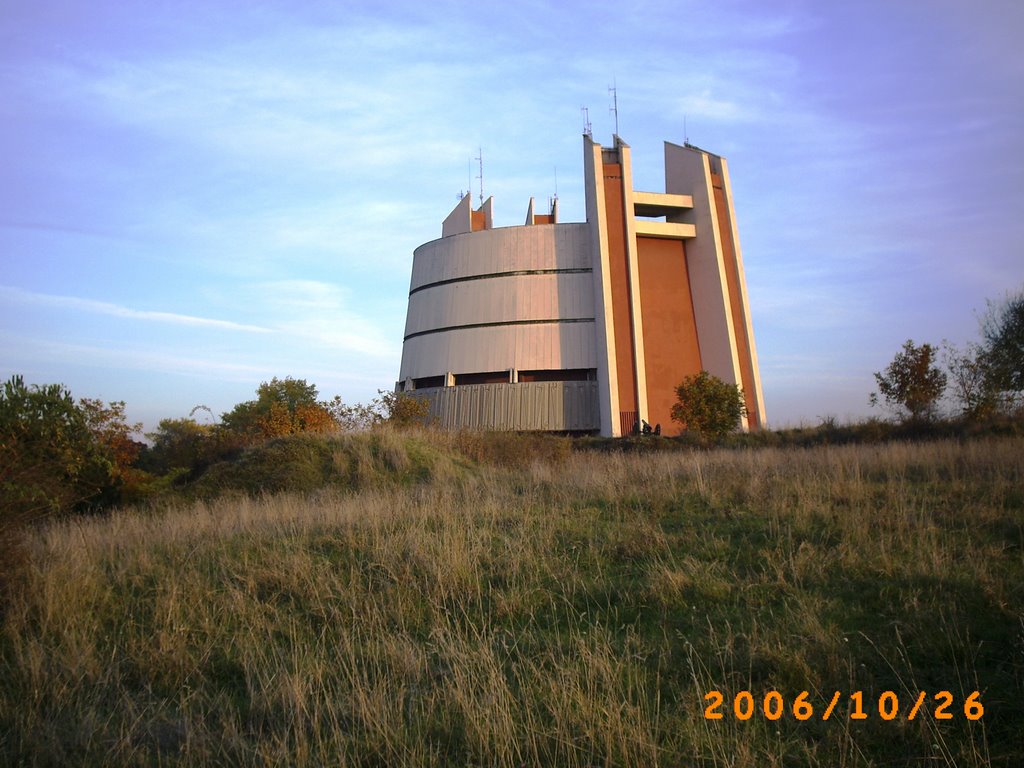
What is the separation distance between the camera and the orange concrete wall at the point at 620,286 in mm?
32625

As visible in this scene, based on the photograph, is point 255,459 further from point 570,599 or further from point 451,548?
point 570,599

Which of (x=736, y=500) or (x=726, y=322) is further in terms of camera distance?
(x=726, y=322)

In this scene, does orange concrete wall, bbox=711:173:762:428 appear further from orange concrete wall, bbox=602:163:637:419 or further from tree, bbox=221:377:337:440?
tree, bbox=221:377:337:440

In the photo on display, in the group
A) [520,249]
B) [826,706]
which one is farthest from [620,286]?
[826,706]

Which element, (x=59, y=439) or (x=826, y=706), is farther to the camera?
(x=59, y=439)

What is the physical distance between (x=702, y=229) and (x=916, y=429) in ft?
58.2

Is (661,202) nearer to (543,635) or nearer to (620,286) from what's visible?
(620,286)

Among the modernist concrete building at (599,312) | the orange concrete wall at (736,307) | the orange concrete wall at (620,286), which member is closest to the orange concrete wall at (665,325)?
the modernist concrete building at (599,312)

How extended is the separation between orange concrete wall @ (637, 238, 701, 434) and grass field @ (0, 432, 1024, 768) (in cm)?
2555

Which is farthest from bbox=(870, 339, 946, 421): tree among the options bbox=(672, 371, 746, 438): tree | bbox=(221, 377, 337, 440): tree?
bbox=(221, 377, 337, 440): tree

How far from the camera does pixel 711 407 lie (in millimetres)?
26266

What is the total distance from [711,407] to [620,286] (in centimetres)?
938

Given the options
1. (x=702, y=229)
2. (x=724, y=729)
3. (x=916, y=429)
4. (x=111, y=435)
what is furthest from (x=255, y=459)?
(x=702, y=229)

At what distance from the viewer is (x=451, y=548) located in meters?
6.37
